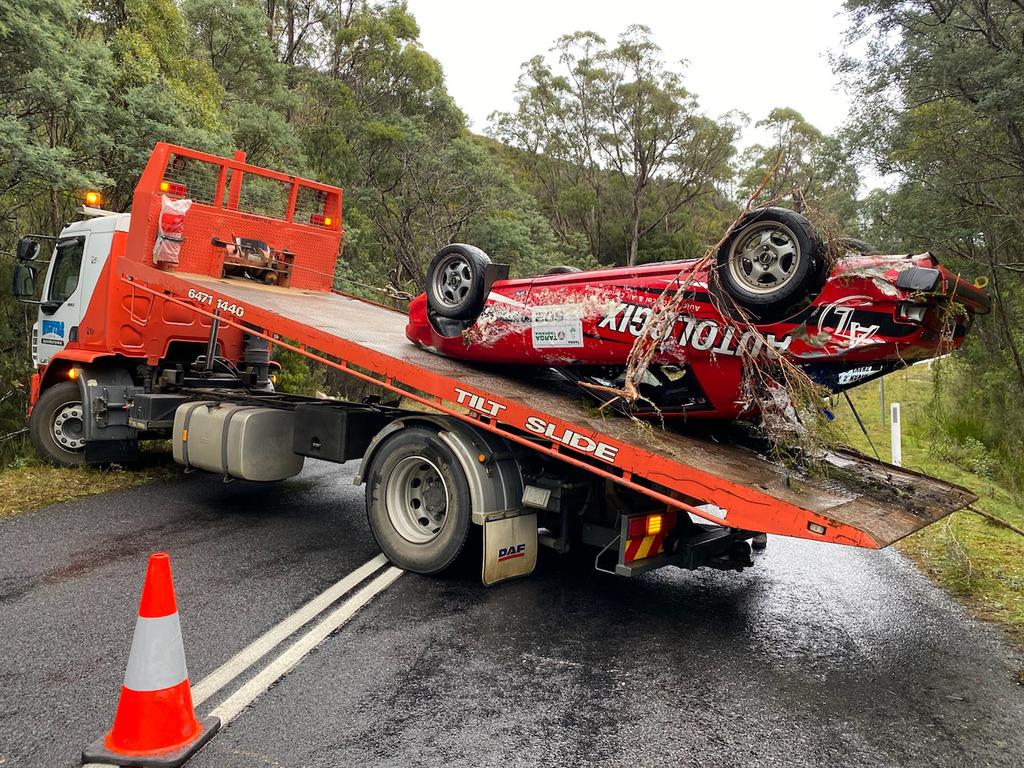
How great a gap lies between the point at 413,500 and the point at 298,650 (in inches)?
63.4

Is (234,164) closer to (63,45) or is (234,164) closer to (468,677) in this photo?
(63,45)

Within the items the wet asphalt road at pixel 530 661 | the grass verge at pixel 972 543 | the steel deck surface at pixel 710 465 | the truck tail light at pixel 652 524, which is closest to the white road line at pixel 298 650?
the wet asphalt road at pixel 530 661

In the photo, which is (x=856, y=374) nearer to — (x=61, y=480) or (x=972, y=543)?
(x=972, y=543)

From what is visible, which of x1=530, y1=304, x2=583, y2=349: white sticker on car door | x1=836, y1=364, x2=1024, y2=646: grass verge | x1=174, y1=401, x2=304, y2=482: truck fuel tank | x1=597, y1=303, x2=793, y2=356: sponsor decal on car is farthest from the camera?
x1=174, y1=401, x2=304, y2=482: truck fuel tank

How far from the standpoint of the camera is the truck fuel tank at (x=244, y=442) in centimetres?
650

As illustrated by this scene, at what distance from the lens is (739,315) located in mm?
4082

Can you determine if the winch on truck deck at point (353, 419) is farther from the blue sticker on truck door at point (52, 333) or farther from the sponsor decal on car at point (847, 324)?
the sponsor decal on car at point (847, 324)

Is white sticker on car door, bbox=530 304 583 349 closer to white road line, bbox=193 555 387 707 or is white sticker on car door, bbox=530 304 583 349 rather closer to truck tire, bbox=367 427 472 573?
truck tire, bbox=367 427 472 573

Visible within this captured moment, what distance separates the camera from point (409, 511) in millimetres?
5387

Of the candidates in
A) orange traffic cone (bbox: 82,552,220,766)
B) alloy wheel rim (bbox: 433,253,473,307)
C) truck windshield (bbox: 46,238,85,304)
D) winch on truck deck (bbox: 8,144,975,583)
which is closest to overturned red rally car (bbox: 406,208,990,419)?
alloy wheel rim (bbox: 433,253,473,307)

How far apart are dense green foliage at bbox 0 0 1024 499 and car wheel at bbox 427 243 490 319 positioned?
5.47 feet

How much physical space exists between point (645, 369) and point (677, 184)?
116 feet

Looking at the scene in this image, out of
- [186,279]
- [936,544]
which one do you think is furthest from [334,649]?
[936,544]

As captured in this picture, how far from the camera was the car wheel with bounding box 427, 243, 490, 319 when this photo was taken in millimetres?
5332
